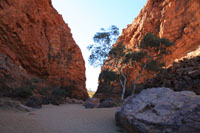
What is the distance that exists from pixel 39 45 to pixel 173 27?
1012 inches

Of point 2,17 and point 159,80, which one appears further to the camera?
point 2,17

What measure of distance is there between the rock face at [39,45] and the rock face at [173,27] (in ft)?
25.6

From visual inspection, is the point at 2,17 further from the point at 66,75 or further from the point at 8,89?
the point at 66,75

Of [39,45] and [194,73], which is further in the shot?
[39,45]

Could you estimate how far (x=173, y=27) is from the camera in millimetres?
23359

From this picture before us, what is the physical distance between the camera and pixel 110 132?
11.0 ft

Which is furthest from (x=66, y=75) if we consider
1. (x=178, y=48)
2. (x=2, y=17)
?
(x=178, y=48)

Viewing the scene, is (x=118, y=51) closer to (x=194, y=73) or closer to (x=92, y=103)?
(x=92, y=103)

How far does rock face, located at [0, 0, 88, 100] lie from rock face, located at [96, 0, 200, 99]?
7803 millimetres

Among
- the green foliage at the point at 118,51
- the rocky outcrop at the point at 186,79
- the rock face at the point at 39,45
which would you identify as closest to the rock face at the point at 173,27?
the green foliage at the point at 118,51

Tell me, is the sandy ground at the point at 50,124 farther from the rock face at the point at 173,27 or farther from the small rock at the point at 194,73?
the rock face at the point at 173,27

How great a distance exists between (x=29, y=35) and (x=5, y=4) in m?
5.20

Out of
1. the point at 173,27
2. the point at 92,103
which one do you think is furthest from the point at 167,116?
the point at 173,27

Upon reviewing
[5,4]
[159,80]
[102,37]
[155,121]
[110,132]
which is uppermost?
[5,4]
